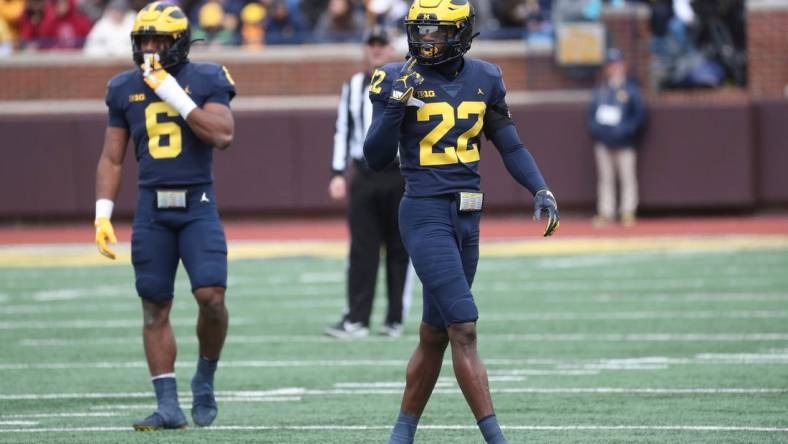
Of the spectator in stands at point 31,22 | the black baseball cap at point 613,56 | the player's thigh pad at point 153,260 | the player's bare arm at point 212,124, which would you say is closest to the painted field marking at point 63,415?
the player's thigh pad at point 153,260

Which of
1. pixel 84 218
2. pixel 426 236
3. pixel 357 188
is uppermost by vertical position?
pixel 426 236

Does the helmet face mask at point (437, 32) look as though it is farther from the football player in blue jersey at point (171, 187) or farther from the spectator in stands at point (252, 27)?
the spectator in stands at point (252, 27)

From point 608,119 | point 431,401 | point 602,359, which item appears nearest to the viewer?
point 431,401

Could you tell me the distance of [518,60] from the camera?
66.2ft

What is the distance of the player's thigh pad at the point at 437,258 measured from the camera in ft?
20.3

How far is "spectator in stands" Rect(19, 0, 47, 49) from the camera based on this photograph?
21484 mm

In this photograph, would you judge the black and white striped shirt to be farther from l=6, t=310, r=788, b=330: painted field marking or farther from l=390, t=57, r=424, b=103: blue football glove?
l=390, t=57, r=424, b=103: blue football glove

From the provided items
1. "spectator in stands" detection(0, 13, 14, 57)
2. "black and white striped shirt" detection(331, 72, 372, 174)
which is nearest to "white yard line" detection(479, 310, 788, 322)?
"black and white striped shirt" detection(331, 72, 372, 174)

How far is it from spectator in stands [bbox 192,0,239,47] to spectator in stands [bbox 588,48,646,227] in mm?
4941

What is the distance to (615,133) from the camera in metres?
18.9

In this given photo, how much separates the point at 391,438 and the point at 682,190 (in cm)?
1358

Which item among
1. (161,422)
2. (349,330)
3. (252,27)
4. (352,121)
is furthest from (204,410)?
(252,27)

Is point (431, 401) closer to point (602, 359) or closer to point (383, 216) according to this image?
point (602, 359)

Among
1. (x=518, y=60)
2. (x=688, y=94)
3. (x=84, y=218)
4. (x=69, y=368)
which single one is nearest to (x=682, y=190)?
(x=688, y=94)
